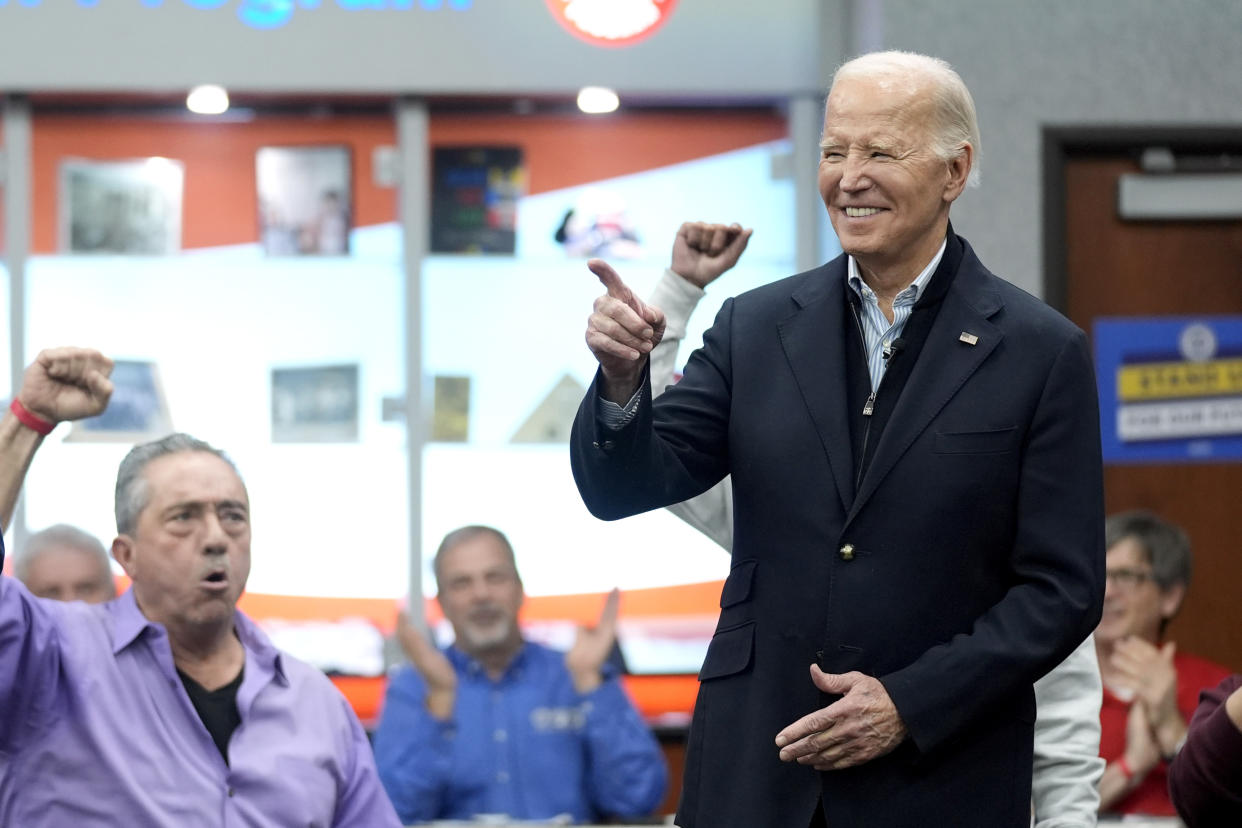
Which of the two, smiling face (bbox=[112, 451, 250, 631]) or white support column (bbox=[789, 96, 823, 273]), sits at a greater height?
white support column (bbox=[789, 96, 823, 273])

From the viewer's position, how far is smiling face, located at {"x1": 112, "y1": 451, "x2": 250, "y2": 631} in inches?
104

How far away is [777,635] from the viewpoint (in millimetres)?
1760

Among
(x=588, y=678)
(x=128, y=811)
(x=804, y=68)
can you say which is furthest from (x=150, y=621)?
(x=804, y=68)

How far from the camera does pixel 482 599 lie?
4.07m

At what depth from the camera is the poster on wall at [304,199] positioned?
5.11m

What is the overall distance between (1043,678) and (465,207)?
336 centimetres

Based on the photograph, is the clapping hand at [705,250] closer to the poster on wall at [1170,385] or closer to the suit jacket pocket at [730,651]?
the suit jacket pocket at [730,651]

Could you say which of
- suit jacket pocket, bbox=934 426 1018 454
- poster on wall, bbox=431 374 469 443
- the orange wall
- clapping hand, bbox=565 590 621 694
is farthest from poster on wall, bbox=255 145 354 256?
suit jacket pocket, bbox=934 426 1018 454

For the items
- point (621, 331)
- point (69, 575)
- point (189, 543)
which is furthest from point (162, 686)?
point (69, 575)

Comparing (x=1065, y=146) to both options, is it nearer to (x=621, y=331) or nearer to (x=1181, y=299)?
(x=1181, y=299)

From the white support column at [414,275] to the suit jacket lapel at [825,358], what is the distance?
325 centimetres

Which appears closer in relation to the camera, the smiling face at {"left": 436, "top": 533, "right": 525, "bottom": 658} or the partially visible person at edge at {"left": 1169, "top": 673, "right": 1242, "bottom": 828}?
the partially visible person at edge at {"left": 1169, "top": 673, "right": 1242, "bottom": 828}

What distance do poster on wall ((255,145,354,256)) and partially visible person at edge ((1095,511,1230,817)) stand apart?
2532 mm

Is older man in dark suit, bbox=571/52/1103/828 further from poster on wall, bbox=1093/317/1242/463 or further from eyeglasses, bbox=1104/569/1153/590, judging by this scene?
poster on wall, bbox=1093/317/1242/463
